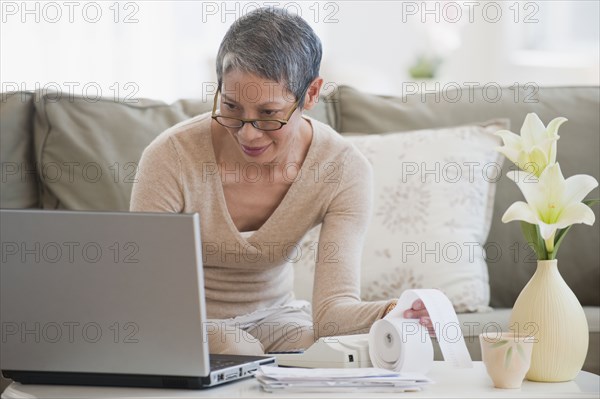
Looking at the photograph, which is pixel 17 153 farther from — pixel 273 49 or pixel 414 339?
pixel 414 339

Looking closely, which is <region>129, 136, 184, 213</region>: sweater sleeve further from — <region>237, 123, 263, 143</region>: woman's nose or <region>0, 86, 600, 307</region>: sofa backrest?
<region>0, 86, 600, 307</region>: sofa backrest

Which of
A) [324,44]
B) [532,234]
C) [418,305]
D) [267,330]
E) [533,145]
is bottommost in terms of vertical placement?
[267,330]

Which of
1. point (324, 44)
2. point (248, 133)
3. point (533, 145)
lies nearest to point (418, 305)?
point (533, 145)

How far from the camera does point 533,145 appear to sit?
1.41 meters

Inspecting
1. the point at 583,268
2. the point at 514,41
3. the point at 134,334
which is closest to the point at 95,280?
the point at 134,334

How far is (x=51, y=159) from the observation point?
7.43 ft

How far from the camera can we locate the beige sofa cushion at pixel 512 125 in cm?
229

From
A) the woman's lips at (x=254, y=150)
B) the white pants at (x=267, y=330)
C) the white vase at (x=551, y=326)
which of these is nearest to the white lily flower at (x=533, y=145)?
the white vase at (x=551, y=326)

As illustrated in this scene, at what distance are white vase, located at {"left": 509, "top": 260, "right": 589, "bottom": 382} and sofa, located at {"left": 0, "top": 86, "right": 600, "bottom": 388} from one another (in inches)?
29.7

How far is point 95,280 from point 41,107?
120 cm

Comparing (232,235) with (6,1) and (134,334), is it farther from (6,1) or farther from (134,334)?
(6,1)

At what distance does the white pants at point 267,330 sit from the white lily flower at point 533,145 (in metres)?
0.60

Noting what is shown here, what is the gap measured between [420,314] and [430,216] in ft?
2.78

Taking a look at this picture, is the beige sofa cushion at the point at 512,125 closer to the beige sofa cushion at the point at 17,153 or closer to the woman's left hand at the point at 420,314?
the beige sofa cushion at the point at 17,153
